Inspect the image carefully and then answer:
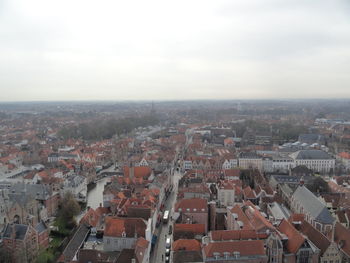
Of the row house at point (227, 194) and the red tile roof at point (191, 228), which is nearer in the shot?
the red tile roof at point (191, 228)

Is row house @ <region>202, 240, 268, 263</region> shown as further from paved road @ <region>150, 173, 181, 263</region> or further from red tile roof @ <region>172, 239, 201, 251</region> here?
paved road @ <region>150, 173, 181, 263</region>

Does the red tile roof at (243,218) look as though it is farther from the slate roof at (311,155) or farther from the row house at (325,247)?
the slate roof at (311,155)

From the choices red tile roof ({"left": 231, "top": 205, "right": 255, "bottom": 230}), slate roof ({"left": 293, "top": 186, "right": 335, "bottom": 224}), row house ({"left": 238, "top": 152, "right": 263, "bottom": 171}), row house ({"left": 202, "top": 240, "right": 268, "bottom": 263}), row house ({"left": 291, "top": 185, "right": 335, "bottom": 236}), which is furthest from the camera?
row house ({"left": 238, "top": 152, "right": 263, "bottom": 171})

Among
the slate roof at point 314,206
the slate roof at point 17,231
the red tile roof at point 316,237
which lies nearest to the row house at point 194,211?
the red tile roof at point 316,237

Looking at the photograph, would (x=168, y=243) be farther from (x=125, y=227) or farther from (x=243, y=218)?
(x=243, y=218)

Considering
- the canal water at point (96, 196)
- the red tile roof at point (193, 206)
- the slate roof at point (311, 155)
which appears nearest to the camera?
the red tile roof at point (193, 206)

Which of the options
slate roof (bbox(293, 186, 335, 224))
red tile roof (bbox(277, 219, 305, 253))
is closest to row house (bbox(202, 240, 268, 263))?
red tile roof (bbox(277, 219, 305, 253))
